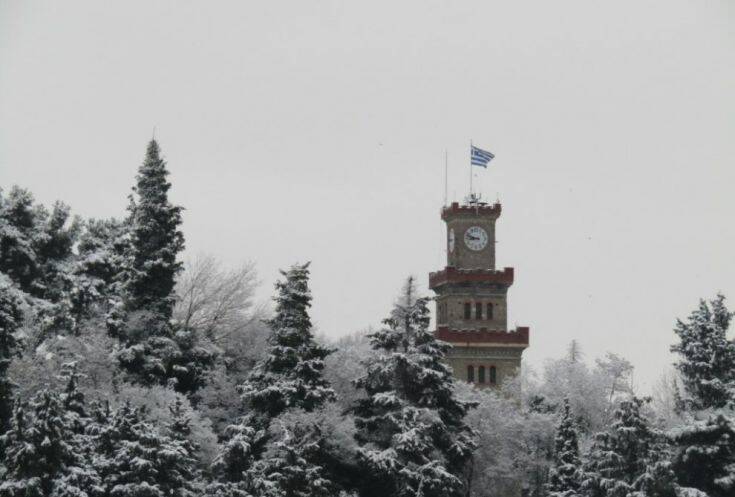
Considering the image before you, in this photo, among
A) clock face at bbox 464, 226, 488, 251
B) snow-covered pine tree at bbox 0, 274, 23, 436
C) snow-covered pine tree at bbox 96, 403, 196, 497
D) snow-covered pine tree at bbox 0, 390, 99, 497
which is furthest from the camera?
clock face at bbox 464, 226, 488, 251

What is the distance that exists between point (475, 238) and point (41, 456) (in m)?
58.2

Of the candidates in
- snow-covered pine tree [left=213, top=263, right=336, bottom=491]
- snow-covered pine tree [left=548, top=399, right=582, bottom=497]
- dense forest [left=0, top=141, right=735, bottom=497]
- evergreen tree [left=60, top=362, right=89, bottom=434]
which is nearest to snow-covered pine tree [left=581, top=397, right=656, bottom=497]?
dense forest [left=0, top=141, right=735, bottom=497]

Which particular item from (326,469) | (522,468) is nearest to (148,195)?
(326,469)

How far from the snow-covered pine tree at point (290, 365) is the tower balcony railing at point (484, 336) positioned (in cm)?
3816

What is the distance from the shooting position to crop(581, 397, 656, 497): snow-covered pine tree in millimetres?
54344

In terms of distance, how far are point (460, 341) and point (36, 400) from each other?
5251cm

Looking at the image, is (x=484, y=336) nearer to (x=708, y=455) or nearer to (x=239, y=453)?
(x=708, y=455)

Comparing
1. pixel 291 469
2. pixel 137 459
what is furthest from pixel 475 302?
pixel 137 459

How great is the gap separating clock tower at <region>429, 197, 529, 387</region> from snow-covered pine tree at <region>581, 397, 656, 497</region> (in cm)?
3538

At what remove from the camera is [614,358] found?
79188 mm

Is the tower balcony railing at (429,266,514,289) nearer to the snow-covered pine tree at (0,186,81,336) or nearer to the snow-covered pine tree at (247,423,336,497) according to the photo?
the snow-covered pine tree at (0,186,81,336)

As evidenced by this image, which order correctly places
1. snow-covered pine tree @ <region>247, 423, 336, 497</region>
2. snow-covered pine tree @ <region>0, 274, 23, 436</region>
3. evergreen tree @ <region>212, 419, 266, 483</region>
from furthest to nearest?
evergreen tree @ <region>212, 419, 266, 483</region> < snow-covered pine tree @ <region>247, 423, 336, 497</region> < snow-covered pine tree @ <region>0, 274, 23, 436</region>

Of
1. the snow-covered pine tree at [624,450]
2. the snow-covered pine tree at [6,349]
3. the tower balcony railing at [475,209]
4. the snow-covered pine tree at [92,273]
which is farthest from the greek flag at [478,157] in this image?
the snow-covered pine tree at [6,349]

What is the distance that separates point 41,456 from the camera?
41.8 m
